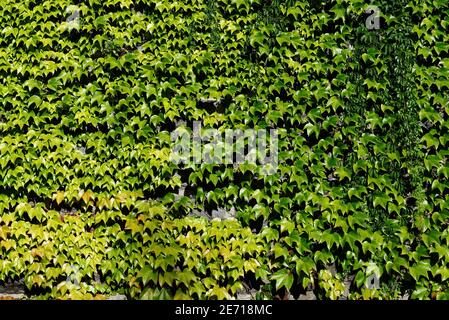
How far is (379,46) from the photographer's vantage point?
346 centimetres

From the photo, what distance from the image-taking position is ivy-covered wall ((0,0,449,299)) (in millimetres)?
3311

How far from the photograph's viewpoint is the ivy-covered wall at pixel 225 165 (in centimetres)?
331

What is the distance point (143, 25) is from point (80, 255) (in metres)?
1.98
